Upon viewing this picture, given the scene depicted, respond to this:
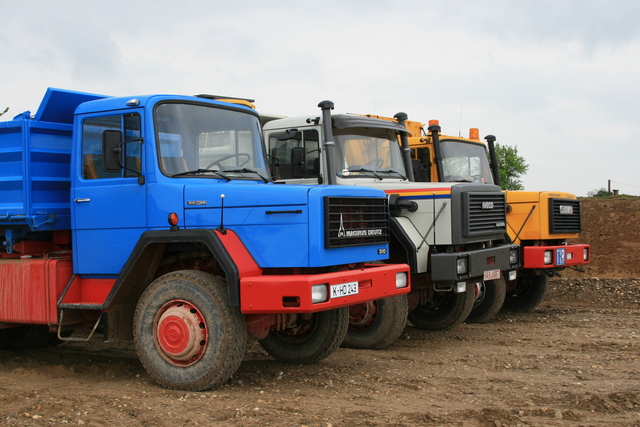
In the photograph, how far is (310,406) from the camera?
5555 mm

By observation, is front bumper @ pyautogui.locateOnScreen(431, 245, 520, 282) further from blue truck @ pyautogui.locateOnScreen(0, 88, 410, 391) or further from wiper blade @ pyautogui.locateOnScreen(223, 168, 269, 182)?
wiper blade @ pyautogui.locateOnScreen(223, 168, 269, 182)

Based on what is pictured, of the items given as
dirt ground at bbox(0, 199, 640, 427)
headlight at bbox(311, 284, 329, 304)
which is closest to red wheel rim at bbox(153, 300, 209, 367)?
dirt ground at bbox(0, 199, 640, 427)

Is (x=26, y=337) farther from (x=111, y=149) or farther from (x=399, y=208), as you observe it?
(x=399, y=208)

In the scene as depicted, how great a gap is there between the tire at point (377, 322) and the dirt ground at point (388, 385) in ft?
0.63

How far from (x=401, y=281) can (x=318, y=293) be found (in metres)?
1.35

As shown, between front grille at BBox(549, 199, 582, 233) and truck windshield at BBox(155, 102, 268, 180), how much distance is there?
566 cm

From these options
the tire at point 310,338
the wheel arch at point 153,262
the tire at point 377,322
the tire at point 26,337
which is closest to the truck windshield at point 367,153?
the tire at point 377,322

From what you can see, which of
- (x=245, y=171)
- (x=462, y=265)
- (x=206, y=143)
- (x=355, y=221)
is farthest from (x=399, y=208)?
(x=206, y=143)

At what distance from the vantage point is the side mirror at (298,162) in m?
8.61

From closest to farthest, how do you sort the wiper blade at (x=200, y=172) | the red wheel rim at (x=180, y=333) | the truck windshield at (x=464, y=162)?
the red wheel rim at (x=180, y=333), the wiper blade at (x=200, y=172), the truck windshield at (x=464, y=162)

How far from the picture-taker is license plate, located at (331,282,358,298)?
5.84m

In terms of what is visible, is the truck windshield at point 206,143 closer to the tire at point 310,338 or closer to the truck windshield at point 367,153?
the tire at point 310,338

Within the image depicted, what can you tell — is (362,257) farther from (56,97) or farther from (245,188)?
(56,97)

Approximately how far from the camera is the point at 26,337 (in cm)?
876
